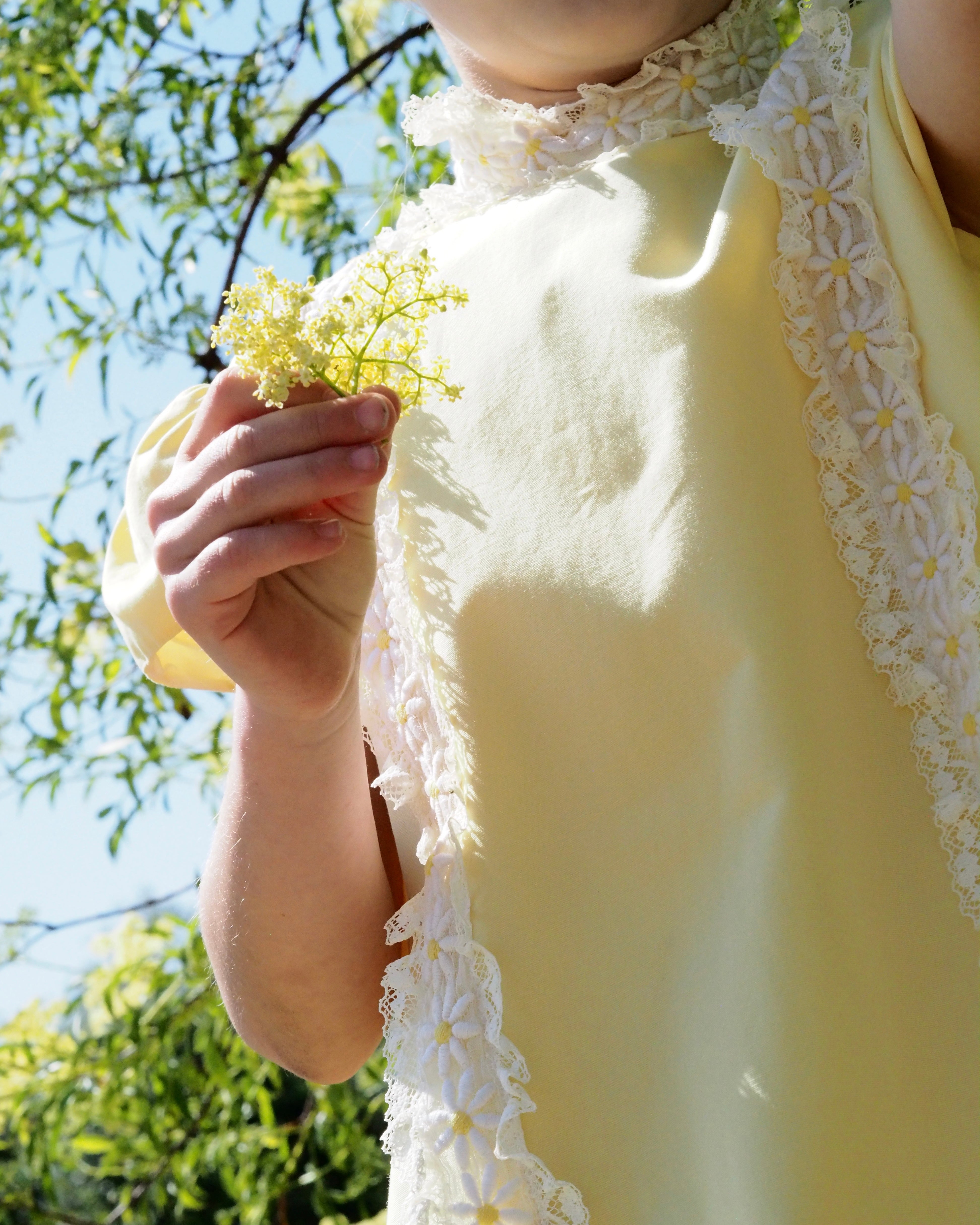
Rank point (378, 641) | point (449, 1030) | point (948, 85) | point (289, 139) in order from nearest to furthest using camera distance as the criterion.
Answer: point (948, 85)
point (449, 1030)
point (378, 641)
point (289, 139)

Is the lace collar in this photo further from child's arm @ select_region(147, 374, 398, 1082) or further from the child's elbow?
the child's elbow

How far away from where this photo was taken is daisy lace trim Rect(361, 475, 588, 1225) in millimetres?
578

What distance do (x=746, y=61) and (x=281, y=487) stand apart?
35 cm

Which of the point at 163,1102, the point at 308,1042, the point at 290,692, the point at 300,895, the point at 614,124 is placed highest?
the point at 614,124

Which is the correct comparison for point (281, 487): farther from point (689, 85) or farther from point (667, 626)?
point (689, 85)

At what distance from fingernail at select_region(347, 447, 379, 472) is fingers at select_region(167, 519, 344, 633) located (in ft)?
0.09

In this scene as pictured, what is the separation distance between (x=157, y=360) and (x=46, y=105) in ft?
1.36

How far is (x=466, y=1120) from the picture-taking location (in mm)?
594

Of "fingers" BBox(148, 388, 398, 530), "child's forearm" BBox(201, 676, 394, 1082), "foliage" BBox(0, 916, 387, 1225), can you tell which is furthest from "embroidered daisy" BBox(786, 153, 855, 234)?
"foliage" BBox(0, 916, 387, 1225)

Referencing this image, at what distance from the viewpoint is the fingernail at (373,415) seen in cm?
52

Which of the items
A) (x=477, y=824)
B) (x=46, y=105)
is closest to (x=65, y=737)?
(x=46, y=105)

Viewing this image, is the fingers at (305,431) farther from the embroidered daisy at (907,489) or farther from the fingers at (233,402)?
the embroidered daisy at (907,489)

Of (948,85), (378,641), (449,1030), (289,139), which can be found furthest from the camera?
(289,139)

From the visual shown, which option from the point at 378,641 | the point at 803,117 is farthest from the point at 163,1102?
the point at 803,117
